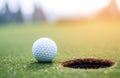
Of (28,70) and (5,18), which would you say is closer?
(28,70)

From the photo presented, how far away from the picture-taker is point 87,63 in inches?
264

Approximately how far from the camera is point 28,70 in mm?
5906

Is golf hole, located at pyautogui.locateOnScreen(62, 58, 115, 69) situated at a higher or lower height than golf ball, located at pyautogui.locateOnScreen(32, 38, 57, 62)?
lower

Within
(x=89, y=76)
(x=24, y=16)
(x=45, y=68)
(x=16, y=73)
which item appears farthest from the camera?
(x=24, y=16)

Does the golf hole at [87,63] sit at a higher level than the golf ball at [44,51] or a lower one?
lower

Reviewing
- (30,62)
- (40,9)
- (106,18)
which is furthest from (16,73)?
(40,9)

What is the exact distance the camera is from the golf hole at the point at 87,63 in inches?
258

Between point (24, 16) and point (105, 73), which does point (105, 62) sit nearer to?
point (105, 73)

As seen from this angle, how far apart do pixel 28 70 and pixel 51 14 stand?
184 ft

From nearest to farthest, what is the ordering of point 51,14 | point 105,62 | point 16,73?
point 16,73 < point 105,62 < point 51,14

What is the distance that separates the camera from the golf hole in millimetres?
6543

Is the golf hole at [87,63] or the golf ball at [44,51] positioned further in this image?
the golf ball at [44,51]

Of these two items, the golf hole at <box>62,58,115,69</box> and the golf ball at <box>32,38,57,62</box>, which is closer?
the golf hole at <box>62,58,115,69</box>

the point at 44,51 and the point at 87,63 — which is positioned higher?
the point at 44,51
